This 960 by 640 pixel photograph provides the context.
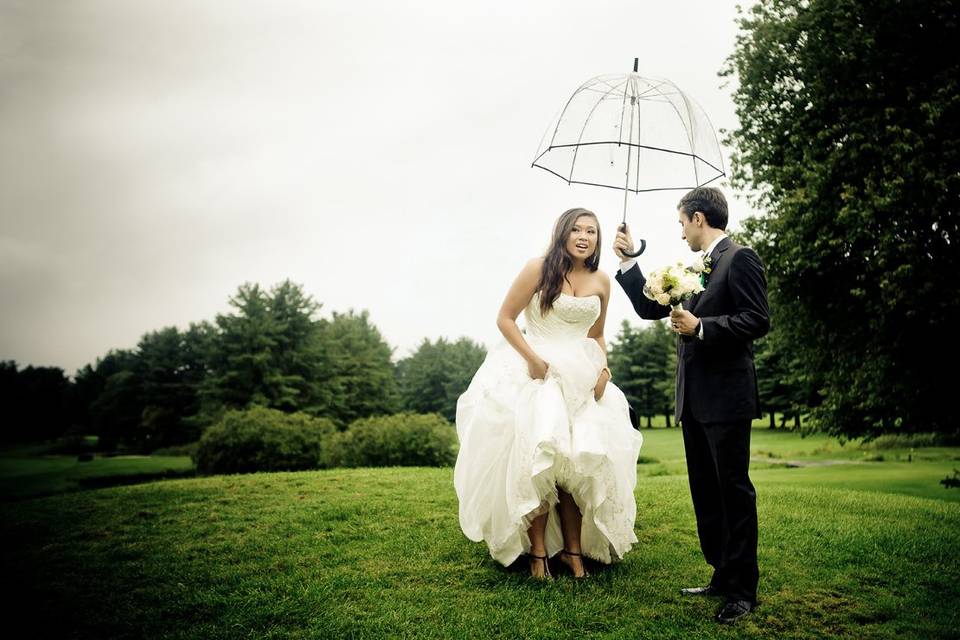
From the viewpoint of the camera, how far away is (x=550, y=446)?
4578 mm

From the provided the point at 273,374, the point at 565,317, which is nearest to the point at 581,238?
the point at 565,317

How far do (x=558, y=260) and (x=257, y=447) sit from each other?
16620 mm

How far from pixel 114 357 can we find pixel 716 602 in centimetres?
8062

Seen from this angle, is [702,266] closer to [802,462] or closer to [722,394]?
[722,394]

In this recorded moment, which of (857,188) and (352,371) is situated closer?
(857,188)

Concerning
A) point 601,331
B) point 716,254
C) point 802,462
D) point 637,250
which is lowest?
point 802,462

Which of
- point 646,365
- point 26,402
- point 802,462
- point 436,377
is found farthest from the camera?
point 436,377

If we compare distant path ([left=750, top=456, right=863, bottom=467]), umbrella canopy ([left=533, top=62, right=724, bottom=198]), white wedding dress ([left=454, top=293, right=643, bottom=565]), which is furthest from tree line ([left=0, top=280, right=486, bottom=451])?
distant path ([left=750, top=456, right=863, bottom=467])

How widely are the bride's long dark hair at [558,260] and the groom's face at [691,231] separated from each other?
2.68 feet

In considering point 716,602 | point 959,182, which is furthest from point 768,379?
point 716,602

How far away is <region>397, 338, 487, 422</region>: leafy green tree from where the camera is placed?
65.2 meters

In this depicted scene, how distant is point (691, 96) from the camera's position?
5.31 metres

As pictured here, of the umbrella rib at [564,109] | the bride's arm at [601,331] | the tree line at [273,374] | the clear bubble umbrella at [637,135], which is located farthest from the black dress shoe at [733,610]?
the tree line at [273,374]

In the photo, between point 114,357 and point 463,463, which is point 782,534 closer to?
point 463,463
